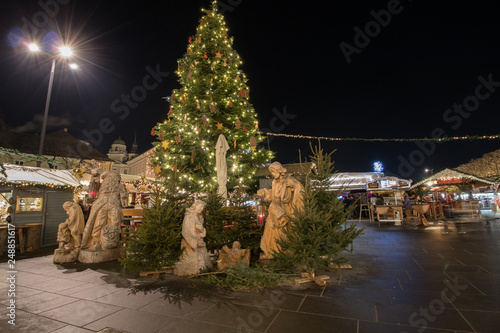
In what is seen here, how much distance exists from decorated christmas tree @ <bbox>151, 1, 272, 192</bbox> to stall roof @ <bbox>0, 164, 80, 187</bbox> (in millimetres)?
3151

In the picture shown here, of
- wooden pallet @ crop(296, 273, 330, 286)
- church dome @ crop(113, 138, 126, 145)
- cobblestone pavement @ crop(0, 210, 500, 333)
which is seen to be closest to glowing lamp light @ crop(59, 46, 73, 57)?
cobblestone pavement @ crop(0, 210, 500, 333)

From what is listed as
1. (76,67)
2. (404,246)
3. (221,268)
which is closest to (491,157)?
(404,246)

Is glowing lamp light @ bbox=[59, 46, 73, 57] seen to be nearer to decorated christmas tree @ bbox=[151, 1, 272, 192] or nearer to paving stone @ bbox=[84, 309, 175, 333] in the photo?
decorated christmas tree @ bbox=[151, 1, 272, 192]

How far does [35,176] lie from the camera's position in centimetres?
834

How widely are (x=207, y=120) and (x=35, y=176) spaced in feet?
20.8

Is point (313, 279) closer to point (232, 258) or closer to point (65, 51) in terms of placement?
point (232, 258)

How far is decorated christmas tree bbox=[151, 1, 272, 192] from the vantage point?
33.8ft

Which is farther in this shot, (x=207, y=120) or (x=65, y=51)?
(x=207, y=120)

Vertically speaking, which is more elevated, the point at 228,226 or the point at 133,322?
the point at 228,226

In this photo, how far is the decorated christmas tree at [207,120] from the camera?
10297mm

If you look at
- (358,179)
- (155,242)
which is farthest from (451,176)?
(155,242)

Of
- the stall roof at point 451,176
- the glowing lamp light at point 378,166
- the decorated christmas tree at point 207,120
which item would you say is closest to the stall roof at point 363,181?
the stall roof at point 451,176

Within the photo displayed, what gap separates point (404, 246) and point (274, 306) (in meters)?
5.22

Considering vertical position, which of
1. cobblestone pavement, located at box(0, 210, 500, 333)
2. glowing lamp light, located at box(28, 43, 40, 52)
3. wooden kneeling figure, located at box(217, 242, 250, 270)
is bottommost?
cobblestone pavement, located at box(0, 210, 500, 333)
